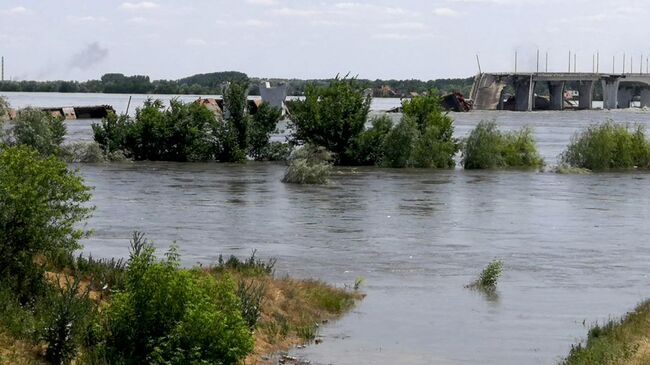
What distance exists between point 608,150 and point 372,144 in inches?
424

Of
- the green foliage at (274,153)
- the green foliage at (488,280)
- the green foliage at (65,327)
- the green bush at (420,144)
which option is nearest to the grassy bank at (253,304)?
the green foliage at (65,327)

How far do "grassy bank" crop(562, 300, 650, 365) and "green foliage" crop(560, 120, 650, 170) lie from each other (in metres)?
35.6

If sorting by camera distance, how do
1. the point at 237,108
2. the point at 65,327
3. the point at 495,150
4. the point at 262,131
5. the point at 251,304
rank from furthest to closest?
the point at 262,131, the point at 495,150, the point at 237,108, the point at 251,304, the point at 65,327

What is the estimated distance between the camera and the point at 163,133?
52.0 m

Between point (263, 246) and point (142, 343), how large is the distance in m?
12.4

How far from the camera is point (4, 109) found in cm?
3566

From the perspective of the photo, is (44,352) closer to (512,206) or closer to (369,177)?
(512,206)

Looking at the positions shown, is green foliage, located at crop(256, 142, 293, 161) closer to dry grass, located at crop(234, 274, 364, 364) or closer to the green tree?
the green tree

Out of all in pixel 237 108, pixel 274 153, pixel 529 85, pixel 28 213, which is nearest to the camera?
pixel 28 213

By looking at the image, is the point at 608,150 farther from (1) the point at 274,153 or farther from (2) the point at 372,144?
(1) the point at 274,153

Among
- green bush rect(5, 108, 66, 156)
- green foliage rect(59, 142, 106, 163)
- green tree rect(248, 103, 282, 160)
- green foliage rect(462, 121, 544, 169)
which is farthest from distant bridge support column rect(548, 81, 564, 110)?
green bush rect(5, 108, 66, 156)

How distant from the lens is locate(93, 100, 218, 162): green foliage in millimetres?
51625

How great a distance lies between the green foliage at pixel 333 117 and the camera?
51.1 metres

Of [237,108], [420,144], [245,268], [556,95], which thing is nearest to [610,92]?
[556,95]
